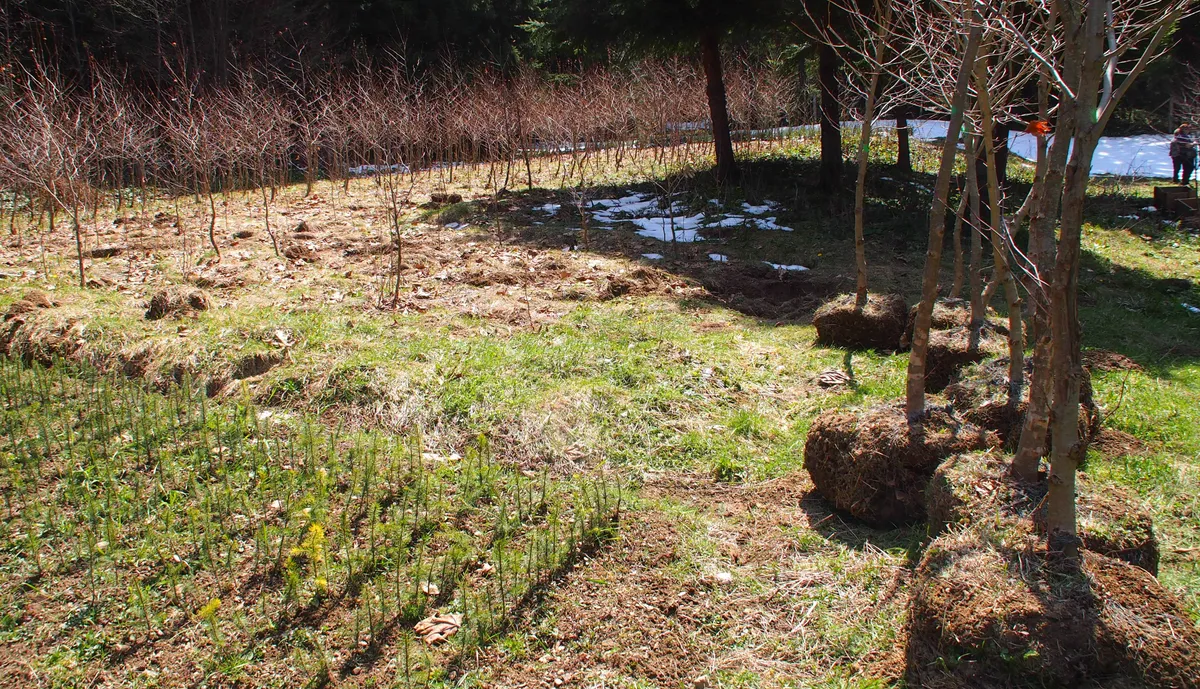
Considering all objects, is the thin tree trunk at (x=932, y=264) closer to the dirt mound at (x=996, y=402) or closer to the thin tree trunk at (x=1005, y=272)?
the thin tree trunk at (x=1005, y=272)

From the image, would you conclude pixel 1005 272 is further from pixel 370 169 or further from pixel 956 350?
pixel 370 169

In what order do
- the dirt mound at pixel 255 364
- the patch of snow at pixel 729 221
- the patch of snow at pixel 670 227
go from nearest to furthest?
the dirt mound at pixel 255 364, the patch of snow at pixel 670 227, the patch of snow at pixel 729 221

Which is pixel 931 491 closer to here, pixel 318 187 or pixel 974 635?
pixel 974 635

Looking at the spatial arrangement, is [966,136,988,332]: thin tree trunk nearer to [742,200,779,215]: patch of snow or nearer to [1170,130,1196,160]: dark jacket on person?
[742,200,779,215]: patch of snow

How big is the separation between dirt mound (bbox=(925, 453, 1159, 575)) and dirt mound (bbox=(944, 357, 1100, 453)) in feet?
2.24

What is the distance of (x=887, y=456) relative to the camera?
12.1 ft

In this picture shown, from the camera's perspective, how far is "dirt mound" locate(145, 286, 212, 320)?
21.4 feet

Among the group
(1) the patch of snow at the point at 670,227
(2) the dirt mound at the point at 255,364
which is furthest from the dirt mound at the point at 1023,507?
(1) the patch of snow at the point at 670,227

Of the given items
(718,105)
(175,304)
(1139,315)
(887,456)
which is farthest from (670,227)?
(887,456)

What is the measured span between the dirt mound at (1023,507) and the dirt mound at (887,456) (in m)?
0.30

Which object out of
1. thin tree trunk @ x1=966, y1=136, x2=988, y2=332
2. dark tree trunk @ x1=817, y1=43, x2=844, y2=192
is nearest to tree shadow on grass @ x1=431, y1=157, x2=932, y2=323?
dark tree trunk @ x1=817, y1=43, x2=844, y2=192

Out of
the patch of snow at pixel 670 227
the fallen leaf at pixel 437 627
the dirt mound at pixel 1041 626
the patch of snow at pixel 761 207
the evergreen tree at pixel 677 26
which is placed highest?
the evergreen tree at pixel 677 26

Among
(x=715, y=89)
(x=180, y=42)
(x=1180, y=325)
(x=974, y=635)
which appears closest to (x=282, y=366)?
(x=974, y=635)

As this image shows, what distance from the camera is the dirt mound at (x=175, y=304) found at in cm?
651
